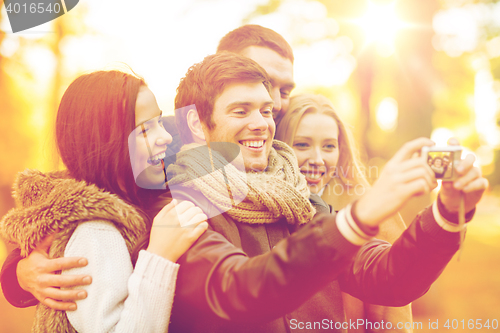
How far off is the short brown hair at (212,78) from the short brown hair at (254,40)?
0.95 metres

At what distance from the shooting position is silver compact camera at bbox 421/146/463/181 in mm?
1254

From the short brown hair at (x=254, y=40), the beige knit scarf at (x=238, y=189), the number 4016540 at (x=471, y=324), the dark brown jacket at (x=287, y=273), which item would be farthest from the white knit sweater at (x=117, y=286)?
the number 4016540 at (x=471, y=324)

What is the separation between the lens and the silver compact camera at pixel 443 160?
125cm

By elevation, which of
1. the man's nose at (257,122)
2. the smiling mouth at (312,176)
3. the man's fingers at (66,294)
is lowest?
the man's fingers at (66,294)

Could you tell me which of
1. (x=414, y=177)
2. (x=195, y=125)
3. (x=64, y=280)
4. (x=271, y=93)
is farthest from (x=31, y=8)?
(x=414, y=177)

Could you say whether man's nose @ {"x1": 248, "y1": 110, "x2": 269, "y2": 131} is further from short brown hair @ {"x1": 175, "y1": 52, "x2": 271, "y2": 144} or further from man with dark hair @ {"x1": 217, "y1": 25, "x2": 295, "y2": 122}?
man with dark hair @ {"x1": 217, "y1": 25, "x2": 295, "y2": 122}

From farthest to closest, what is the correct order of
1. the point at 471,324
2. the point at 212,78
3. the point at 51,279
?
the point at 471,324, the point at 212,78, the point at 51,279

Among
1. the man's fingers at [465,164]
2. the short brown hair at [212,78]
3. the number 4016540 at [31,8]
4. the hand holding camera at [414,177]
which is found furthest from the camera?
the number 4016540 at [31,8]

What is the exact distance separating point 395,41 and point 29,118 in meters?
6.93

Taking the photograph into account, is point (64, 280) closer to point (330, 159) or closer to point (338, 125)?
point (330, 159)

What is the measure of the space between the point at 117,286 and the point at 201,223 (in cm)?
48

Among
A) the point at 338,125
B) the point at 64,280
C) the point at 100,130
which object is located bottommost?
the point at 64,280

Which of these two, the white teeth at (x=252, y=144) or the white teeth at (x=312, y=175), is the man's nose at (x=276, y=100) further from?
the white teeth at (x=252, y=144)

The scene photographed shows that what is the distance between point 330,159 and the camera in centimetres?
292
